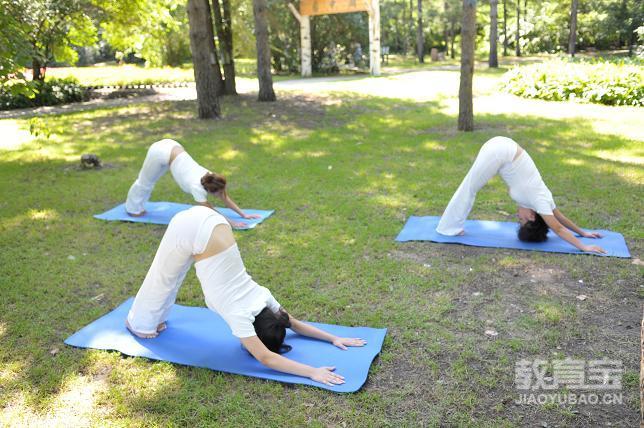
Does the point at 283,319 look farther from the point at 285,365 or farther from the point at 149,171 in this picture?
the point at 149,171

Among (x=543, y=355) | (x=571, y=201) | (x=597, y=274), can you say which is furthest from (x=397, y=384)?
(x=571, y=201)

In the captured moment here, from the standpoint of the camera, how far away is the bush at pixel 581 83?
12.8 metres

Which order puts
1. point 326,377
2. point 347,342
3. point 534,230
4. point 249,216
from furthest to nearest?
point 249,216 → point 534,230 → point 347,342 → point 326,377

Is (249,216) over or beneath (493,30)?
beneath

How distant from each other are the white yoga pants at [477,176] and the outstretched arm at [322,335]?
242 centimetres

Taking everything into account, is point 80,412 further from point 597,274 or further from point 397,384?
point 597,274

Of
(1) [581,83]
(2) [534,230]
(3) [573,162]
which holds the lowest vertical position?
(2) [534,230]

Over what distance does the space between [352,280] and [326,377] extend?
162cm

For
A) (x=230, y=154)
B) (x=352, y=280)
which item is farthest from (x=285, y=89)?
(x=352, y=280)

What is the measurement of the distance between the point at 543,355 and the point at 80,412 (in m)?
3.23

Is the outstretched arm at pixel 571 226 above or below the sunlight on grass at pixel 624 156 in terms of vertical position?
below

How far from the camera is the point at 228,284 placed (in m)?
3.67

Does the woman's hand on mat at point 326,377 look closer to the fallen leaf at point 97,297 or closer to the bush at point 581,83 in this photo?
the fallen leaf at point 97,297

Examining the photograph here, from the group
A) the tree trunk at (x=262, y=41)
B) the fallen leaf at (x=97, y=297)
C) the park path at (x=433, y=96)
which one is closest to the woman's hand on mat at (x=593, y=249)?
the fallen leaf at (x=97, y=297)
